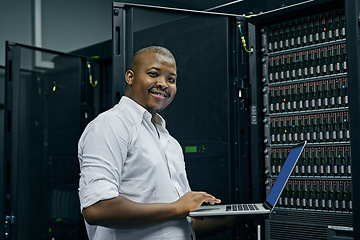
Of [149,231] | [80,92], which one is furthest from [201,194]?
[80,92]

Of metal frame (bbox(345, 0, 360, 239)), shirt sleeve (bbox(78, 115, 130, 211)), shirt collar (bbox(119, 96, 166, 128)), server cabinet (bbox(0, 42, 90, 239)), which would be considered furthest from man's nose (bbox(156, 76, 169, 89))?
server cabinet (bbox(0, 42, 90, 239))

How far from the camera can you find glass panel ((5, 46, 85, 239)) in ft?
10.0

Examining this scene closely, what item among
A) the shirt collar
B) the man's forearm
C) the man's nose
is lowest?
the man's forearm

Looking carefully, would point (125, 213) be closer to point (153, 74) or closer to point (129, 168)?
point (129, 168)

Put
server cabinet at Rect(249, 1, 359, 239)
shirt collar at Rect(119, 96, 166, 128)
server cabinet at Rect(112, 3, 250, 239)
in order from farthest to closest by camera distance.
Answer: server cabinet at Rect(112, 3, 250, 239) → server cabinet at Rect(249, 1, 359, 239) → shirt collar at Rect(119, 96, 166, 128)

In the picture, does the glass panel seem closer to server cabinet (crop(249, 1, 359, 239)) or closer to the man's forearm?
server cabinet (crop(249, 1, 359, 239))

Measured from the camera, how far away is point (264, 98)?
2357 millimetres

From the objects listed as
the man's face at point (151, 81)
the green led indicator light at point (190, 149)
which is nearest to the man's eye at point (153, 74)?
the man's face at point (151, 81)

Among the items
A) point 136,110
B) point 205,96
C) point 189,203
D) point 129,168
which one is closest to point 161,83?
point 136,110

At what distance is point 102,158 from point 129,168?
126 mm

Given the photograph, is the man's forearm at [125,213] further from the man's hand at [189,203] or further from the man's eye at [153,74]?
the man's eye at [153,74]

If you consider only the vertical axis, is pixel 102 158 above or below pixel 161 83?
below

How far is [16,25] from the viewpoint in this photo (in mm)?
4066

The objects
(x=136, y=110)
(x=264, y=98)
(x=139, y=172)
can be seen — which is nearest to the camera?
(x=139, y=172)
